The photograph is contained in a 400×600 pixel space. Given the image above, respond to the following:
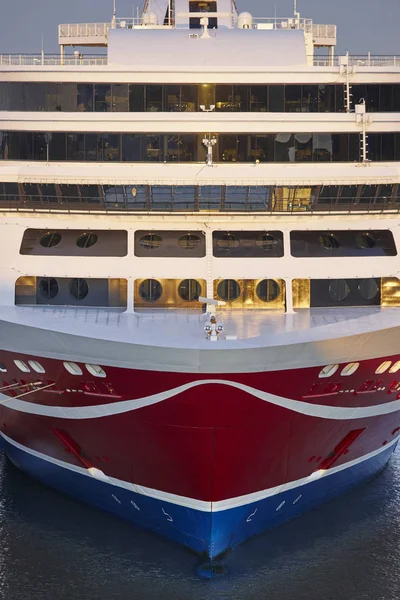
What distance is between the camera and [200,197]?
992 inches

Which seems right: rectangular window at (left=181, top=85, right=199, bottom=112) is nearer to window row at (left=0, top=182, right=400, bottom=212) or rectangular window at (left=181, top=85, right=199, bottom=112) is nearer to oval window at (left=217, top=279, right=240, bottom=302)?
window row at (left=0, top=182, right=400, bottom=212)

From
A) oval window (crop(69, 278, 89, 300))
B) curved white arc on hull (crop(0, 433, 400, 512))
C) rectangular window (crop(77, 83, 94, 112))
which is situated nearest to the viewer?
curved white arc on hull (crop(0, 433, 400, 512))

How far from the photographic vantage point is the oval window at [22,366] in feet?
75.7

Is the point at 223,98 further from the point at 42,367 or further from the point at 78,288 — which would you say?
the point at 42,367

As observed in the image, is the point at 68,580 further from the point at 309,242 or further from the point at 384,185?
the point at 384,185

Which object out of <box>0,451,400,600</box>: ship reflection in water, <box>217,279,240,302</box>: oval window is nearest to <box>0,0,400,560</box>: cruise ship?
<box>217,279,240,302</box>: oval window

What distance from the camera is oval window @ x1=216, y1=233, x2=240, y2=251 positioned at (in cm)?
2561

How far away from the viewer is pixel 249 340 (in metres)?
21.1

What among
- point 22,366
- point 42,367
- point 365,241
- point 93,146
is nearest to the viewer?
point 42,367

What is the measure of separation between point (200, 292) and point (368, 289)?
3926 mm

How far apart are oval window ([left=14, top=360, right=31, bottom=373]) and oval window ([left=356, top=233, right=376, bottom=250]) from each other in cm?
830

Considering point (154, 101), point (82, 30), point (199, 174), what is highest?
point (82, 30)

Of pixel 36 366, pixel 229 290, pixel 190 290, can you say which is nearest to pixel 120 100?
pixel 190 290

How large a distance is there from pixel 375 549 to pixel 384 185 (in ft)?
27.0
